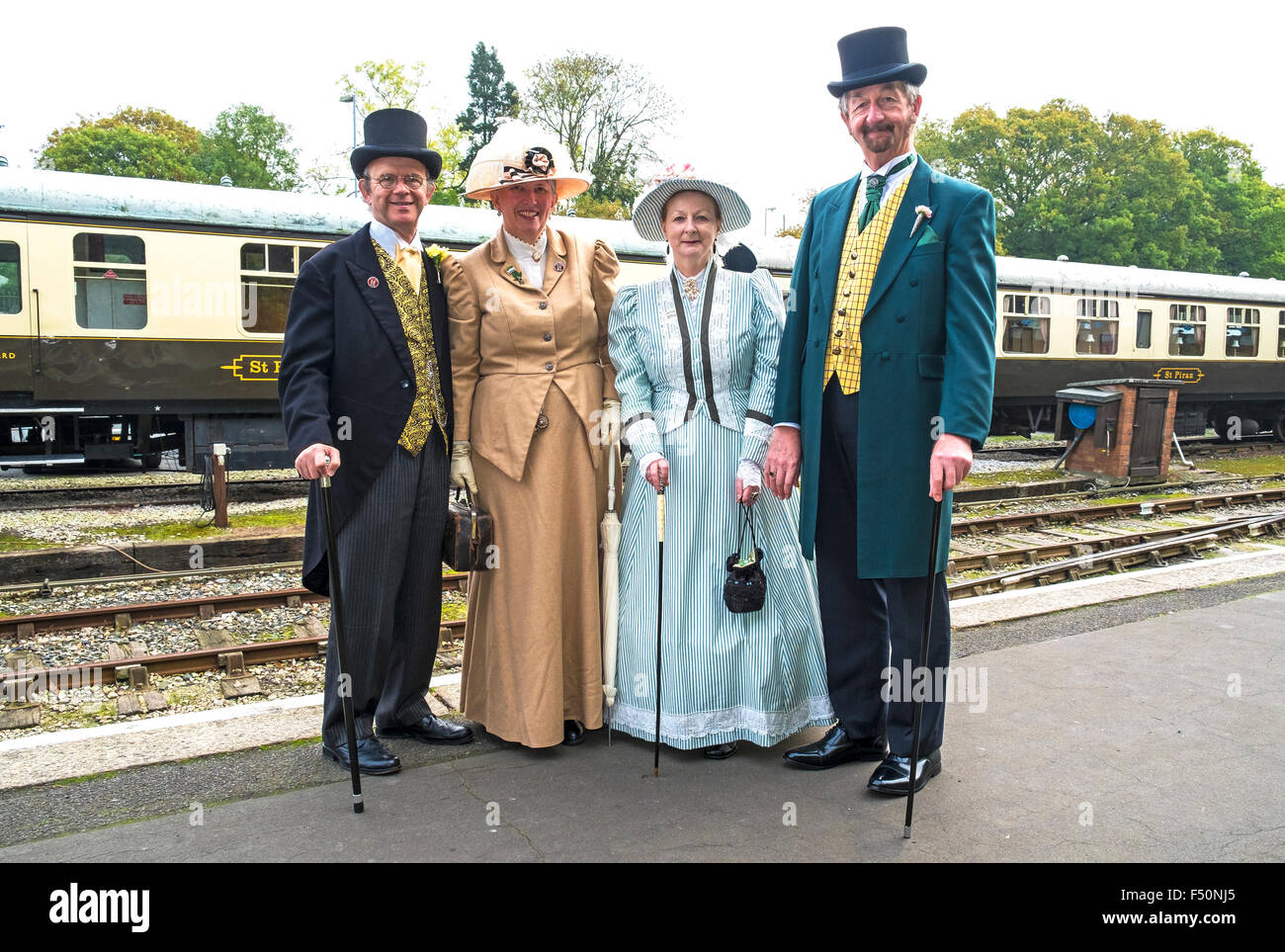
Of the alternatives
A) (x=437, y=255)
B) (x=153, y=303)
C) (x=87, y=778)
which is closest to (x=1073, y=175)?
(x=153, y=303)

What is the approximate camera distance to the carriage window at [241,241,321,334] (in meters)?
11.2

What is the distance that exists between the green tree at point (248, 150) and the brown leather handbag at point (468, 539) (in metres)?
56.0

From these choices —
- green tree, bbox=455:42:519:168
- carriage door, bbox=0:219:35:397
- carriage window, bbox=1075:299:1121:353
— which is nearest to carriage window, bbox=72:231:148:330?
carriage door, bbox=0:219:35:397

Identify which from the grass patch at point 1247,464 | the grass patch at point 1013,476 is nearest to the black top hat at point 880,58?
the grass patch at point 1013,476

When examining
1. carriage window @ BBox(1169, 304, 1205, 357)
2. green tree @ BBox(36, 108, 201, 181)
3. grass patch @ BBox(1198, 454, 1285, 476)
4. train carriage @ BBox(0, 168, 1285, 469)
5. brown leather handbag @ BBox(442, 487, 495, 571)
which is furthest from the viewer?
green tree @ BBox(36, 108, 201, 181)

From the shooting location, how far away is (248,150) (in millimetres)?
58219

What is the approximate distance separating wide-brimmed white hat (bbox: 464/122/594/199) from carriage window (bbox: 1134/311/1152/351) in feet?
58.1

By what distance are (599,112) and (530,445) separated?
36808 millimetres

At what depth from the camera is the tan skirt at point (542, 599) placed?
147 inches

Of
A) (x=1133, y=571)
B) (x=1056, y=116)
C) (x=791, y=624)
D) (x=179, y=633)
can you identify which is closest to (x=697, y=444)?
(x=791, y=624)

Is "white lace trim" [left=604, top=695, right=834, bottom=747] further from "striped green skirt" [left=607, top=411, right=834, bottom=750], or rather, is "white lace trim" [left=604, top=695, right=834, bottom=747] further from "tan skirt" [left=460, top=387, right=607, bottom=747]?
"tan skirt" [left=460, top=387, right=607, bottom=747]

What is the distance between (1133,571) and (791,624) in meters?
4.90

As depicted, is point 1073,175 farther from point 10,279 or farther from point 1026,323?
point 10,279
